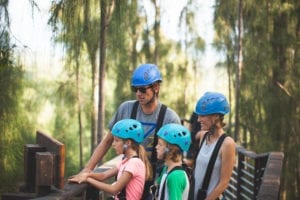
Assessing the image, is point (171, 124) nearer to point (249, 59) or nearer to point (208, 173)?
point (208, 173)

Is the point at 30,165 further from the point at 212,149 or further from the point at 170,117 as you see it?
the point at 212,149

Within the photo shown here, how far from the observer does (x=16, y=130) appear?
266 inches

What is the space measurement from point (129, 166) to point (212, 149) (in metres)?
0.44

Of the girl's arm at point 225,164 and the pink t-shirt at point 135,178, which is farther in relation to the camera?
the pink t-shirt at point 135,178

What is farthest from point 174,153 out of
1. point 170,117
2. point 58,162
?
point 58,162

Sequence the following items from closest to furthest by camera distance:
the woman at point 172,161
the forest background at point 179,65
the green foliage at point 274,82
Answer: the woman at point 172,161 < the forest background at point 179,65 < the green foliage at point 274,82

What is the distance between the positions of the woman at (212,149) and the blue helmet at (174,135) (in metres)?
0.14

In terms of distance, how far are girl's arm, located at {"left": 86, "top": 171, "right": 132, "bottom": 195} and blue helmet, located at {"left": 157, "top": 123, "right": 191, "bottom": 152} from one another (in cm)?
27

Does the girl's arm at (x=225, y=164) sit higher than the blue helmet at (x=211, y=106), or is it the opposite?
the blue helmet at (x=211, y=106)

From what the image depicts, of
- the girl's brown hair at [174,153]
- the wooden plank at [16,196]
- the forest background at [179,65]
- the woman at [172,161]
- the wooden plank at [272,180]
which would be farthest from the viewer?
the forest background at [179,65]

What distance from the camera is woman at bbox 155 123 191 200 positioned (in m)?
2.59

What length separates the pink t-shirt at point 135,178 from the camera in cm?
279

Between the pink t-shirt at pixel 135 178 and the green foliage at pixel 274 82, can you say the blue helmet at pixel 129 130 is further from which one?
the green foliage at pixel 274 82

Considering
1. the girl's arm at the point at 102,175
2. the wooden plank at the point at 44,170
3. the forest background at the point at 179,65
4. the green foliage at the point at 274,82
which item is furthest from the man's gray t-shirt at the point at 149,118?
the green foliage at the point at 274,82
